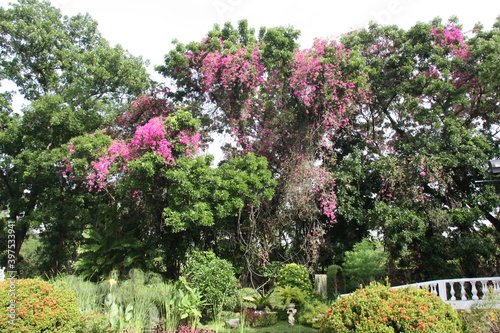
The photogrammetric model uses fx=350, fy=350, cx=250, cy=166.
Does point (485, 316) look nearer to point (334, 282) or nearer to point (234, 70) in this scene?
point (334, 282)

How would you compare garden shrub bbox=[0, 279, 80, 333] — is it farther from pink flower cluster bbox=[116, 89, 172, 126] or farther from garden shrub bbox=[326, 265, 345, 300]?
pink flower cluster bbox=[116, 89, 172, 126]

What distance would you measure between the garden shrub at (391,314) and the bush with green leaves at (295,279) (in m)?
3.93

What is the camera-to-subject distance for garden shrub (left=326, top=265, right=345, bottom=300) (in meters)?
8.57

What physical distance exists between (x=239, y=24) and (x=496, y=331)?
417 inches

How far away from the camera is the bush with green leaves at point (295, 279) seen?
8.44 metres

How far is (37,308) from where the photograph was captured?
496 cm

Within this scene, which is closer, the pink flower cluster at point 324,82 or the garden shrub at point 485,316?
the garden shrub at point 485,316

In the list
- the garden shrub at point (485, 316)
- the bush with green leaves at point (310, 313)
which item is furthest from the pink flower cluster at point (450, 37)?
the bush with green leaves at point (310, 313)

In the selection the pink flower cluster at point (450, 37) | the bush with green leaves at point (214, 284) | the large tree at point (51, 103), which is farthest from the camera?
the large tree at point (51, 103)

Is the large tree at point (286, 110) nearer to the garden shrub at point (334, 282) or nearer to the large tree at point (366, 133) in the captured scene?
the large tree at point (366, 133)

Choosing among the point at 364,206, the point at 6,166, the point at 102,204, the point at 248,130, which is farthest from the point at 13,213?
the point at 364,206

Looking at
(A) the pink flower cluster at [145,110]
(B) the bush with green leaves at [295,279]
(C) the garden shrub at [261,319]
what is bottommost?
(C) the garden shrub at [261,319]

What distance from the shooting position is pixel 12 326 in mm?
4738

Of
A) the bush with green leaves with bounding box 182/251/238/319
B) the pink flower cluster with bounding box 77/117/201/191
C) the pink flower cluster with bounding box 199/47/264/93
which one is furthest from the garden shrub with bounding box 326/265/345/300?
the pink flower cluster with bounding box 199/47/264/93
